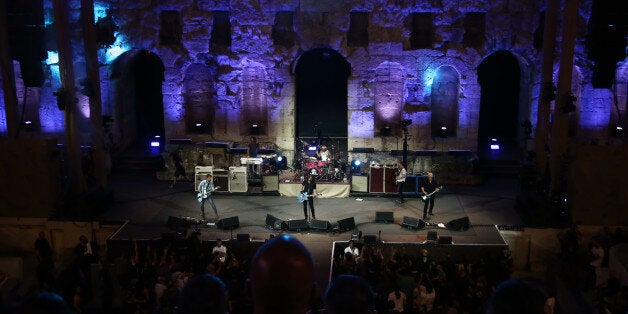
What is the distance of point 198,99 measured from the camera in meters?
23.8

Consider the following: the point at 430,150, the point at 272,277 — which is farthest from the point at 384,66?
the point at 272,277

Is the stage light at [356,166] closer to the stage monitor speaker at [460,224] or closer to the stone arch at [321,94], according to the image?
the stone arch at [321,94]

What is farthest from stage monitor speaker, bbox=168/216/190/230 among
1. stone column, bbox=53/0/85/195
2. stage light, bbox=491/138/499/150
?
stage light, bbox=491/138/499/150

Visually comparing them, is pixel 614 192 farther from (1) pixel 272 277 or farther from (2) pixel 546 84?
(1) pixel 272 277

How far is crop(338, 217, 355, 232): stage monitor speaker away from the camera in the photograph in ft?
55.3

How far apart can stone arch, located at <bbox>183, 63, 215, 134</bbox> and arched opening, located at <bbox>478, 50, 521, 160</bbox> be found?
1028 cm

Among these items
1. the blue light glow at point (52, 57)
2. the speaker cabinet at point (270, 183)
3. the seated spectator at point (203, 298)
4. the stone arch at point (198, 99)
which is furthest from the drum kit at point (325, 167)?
the seated spectator at point (203, 298)

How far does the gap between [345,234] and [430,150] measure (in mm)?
6938

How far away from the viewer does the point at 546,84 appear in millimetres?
17906

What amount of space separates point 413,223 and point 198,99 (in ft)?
35.0

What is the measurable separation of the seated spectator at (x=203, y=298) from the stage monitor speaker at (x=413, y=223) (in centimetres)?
1377

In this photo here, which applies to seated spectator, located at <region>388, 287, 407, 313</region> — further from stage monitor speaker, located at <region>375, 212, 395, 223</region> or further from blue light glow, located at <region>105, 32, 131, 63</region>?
blue light glow, located at <region>105, 32, 131, 63</region>

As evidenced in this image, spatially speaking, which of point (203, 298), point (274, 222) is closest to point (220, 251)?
point (274, 222)

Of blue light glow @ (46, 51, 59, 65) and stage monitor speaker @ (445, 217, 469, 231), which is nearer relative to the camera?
stage monitor speaker @ (445, 217, 469, 231)
